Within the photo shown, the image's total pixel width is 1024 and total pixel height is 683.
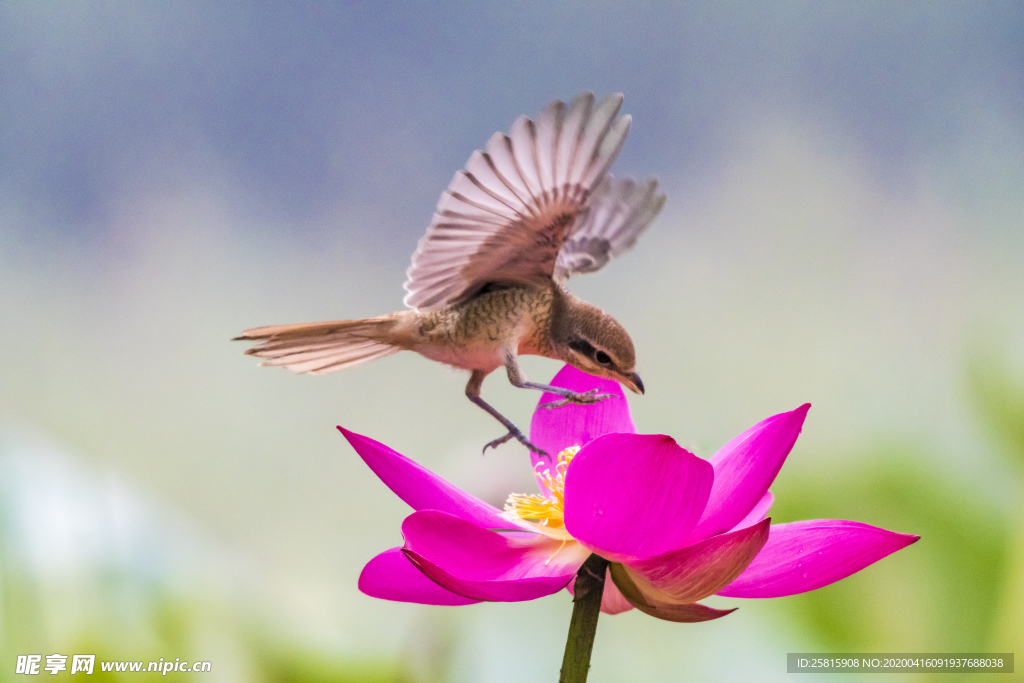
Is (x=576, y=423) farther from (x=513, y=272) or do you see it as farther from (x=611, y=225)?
(x=611, y=225)

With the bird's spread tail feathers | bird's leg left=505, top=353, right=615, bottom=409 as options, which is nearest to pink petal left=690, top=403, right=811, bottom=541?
bird's leg left=505, top=353, right=615, bottom=409

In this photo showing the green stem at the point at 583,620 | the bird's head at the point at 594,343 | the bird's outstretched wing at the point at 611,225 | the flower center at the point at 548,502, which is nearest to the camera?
the green stem at the point at 583,620

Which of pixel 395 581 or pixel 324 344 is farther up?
pixel 324 344

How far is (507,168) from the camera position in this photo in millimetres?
375

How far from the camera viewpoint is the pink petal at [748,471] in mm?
253

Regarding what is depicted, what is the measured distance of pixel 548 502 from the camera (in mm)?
345

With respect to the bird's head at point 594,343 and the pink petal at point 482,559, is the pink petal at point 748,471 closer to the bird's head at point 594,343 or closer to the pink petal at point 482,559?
the pink petal at point 482,559

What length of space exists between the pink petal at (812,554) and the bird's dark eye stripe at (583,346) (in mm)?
194

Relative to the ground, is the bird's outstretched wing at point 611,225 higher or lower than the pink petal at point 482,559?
higher

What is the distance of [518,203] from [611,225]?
0.61 ft

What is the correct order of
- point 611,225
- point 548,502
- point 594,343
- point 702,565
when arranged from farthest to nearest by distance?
1. point 611,225
2. point 594,343
3. point 548,502
4. point 702,565

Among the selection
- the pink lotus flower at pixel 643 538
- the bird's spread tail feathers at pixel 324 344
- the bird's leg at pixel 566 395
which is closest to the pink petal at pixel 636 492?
the pink lotus flower at pixel 643 538

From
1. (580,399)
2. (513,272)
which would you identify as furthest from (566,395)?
(513,272)

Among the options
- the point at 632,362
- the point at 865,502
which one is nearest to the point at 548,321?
the point at 632,362
